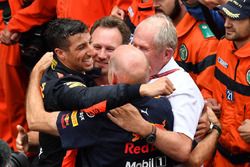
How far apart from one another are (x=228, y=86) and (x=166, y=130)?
1302 millimetres

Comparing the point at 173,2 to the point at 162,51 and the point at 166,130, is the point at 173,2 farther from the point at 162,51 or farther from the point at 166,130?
the point at 166,130

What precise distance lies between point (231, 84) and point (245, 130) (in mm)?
348

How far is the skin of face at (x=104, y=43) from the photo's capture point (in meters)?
4.14

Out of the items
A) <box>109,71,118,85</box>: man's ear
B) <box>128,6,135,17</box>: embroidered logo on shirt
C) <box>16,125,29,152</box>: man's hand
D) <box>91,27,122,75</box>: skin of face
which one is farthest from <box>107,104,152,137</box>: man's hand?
<box>128,6,135,17</box>: embroidered logo on shirt

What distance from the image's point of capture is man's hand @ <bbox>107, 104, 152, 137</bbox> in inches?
127

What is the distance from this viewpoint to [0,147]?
7.48 feet

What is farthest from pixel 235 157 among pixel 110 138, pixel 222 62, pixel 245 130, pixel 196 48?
pixel 110 138

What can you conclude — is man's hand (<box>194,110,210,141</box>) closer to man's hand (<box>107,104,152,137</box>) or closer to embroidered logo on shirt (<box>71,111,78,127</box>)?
man's hand (<box>107,104,152,137</box>)

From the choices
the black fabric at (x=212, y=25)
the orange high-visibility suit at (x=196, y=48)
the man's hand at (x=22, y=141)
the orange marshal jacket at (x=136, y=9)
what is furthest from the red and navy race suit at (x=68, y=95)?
the orange marshal jacket at (x=136, y=9)

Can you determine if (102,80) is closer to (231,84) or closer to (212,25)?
(231,84)

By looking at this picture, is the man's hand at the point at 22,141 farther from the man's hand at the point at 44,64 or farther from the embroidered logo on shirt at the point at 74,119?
the embroidered logo on shirt at the point at 74,119

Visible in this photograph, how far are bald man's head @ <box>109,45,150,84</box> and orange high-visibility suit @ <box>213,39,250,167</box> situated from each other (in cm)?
143

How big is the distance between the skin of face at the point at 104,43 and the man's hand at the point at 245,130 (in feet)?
3.21

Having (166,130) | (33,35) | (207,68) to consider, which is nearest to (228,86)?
(207,68)
